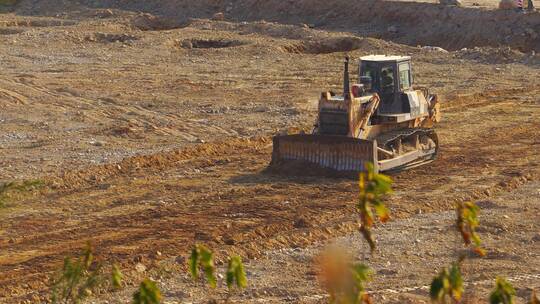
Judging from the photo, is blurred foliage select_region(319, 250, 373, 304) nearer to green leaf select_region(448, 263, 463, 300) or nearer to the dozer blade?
green leaf select_region(448, 263, 463, 300)

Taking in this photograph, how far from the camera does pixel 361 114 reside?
17.1m

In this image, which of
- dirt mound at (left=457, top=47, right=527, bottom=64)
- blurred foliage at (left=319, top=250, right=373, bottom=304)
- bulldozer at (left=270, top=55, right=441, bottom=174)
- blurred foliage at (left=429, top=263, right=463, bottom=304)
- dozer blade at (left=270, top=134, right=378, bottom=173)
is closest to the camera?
blurred foliage at (left=319, top=250, right=373, bottom=304)

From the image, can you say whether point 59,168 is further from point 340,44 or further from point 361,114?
point 340,44

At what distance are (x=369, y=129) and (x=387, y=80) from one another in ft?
3.42

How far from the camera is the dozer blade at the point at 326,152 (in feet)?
54.7

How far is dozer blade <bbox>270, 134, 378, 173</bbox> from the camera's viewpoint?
1667 cm

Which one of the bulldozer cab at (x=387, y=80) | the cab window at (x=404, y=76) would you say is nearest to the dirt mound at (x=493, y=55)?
the cab window at (x=404, y=76)

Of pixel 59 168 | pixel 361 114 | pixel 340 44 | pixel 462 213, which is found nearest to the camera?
pixel 462 213

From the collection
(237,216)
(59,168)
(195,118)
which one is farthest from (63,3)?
(237,216)

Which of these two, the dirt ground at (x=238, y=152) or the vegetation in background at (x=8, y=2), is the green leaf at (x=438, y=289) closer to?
the dirt ground at (x=238, y=152)

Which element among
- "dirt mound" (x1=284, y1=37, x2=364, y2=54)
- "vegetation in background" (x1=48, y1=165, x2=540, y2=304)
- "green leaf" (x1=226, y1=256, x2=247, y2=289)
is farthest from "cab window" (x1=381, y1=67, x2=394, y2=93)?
"dirt mound" (x1=284, y1=37, x2=364, y2=54)

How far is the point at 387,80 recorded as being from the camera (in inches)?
705

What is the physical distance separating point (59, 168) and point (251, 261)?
638cm

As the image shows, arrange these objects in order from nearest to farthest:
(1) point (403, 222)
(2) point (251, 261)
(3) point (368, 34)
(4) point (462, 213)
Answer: (4) point (462, 213) < (2) point (251, 261) < (1) point (403, 222) < (3) point (368, 34)
